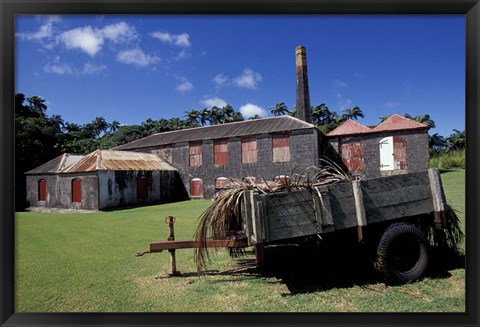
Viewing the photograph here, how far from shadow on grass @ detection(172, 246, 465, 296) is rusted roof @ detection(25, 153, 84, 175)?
1606 cm

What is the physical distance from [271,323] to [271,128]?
1748 centimetres

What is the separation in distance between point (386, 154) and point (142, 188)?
52.0 feet

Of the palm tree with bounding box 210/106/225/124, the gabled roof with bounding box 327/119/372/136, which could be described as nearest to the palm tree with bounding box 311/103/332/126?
the palm tree with bounding box 210/106/225/124

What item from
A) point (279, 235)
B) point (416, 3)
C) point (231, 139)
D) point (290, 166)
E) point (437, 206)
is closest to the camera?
point (416, 3)

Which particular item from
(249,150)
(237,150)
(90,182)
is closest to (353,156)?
(249,150)

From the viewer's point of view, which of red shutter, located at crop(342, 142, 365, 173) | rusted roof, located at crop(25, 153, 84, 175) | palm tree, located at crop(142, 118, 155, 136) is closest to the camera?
rusted roof, located at crop(25, 153, 84, 175)

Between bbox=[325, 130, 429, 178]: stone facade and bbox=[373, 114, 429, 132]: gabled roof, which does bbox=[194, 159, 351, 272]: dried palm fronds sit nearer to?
bbox=[325, 130, 429, 178]: stone facade

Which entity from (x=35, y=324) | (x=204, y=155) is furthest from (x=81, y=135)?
(x=35, y=324)

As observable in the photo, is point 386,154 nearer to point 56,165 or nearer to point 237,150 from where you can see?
point 237,150

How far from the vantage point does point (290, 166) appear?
1936cm

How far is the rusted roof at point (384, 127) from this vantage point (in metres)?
18.3

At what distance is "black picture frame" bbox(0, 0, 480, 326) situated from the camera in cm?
272

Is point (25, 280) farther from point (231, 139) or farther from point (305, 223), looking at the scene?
point (231, 139)

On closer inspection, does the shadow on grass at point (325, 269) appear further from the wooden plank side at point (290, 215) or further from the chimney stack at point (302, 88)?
the chimney stack at point (302, 88)
